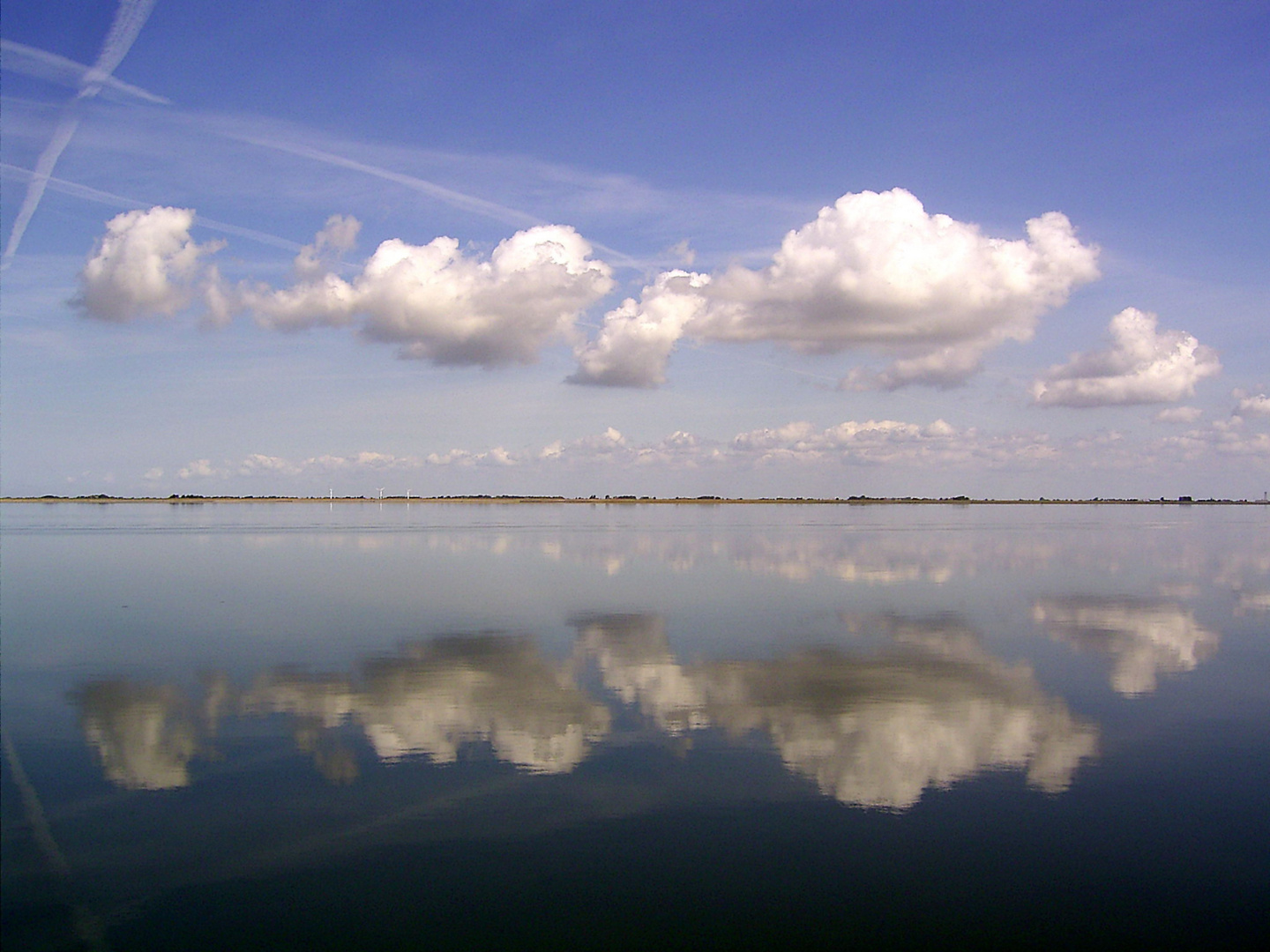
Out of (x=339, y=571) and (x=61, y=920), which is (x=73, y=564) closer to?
(x=339, y=571)

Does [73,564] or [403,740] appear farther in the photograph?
[73,564]

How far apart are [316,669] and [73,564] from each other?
39.7 meters

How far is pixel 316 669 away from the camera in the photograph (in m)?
23.6

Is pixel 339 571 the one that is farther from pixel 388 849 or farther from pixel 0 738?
pixel 388 849

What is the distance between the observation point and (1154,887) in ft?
37.3

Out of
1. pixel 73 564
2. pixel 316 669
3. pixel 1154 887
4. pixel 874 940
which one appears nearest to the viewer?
pixel 874 940

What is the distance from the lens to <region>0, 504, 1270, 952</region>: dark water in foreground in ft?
34.9

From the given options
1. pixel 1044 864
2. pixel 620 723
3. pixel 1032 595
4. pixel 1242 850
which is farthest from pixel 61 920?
pixel 1032 595

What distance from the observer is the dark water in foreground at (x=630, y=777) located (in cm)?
1065

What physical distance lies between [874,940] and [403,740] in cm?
968

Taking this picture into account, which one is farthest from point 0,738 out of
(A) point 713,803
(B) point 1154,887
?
(B) point 1154,887

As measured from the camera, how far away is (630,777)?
49.4 feet

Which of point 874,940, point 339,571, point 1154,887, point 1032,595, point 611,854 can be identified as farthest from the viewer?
point 339,571

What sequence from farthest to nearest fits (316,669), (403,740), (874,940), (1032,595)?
(1032,595) < (316,669) < (403,740) < (874,940)
